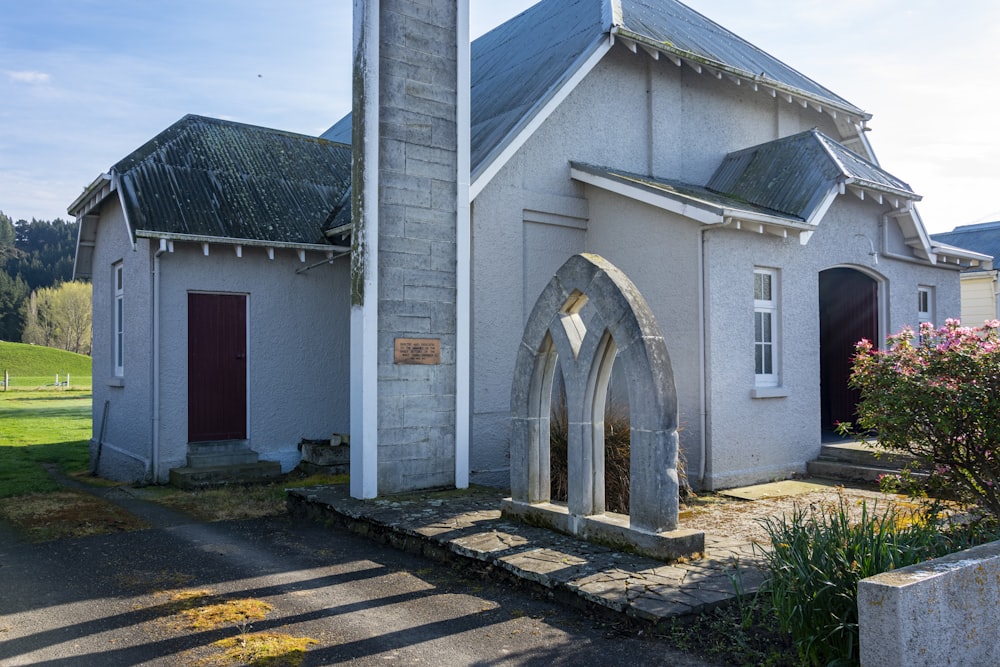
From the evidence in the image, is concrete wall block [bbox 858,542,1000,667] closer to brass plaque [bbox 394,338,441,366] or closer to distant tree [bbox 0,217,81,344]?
brass plaque [bbox 394,338,441,366]

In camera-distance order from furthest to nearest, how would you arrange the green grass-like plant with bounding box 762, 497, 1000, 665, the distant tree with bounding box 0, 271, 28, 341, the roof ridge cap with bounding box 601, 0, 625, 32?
the distant tree with bounding box 0, 271, 28, 341 → the roof ridge cap with bounding box 601, 0, 625, 32 → the green grass-like plant with bounding box 762, 497, 1000, 665

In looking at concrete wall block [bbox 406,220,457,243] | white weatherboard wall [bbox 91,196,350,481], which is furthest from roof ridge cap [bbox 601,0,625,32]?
white weatherboard wall [bbox 91,196,350,481]

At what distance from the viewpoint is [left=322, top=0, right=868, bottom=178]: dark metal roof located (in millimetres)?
11039

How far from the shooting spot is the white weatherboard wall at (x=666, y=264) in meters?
10.2

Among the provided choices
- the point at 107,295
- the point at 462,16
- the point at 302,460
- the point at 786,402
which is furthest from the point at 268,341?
the point at 786,402

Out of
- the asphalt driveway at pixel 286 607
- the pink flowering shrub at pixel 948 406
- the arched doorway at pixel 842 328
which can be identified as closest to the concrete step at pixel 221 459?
the asphalt driveway at pixel 286 607

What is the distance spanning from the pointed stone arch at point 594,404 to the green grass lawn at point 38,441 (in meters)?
7.74

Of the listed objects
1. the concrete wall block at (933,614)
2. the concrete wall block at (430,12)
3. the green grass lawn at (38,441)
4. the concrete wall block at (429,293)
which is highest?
the concrete wall block at (430,12)

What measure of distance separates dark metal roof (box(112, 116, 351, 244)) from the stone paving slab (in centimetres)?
492

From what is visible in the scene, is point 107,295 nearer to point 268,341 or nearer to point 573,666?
point 268,341

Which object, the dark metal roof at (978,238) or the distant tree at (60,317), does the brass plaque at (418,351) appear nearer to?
the dark metal roof at (978,238)

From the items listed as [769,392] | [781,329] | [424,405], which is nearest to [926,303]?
[781,329]

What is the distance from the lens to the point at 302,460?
12352 millimetres

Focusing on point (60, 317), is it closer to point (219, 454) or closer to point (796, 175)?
point (219, 454)
